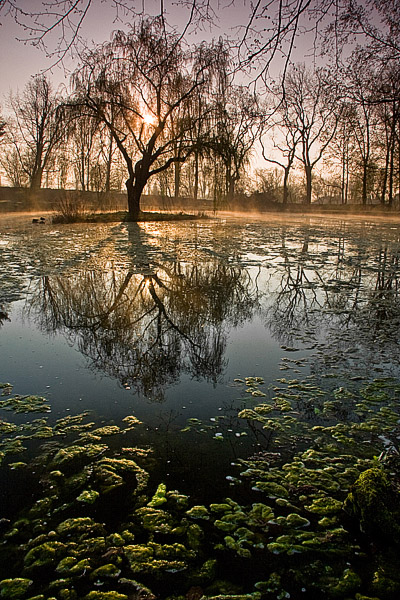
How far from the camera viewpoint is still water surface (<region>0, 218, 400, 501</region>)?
2078 mm

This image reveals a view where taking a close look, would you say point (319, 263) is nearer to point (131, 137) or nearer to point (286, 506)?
point (286, 506)

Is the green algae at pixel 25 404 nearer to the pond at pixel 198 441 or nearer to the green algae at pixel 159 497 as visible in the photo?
the pond at pixel 198 441

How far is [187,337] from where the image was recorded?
10.8 ft

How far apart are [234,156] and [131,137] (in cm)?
483

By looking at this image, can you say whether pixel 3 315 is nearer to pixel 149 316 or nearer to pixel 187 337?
pixel 149 316

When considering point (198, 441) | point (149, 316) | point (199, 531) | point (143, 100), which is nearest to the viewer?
point (199, 531)

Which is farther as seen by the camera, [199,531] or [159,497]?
[159,497]

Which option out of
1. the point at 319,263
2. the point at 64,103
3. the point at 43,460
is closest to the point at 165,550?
the point at 43,460

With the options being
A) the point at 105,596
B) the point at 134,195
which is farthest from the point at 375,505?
the point at 134,195

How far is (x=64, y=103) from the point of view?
14.5 meters

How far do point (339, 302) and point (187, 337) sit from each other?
1968 millimetres

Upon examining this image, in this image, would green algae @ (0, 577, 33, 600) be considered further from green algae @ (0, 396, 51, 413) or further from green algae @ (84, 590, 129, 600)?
green algae @ (0, 396, 51, 413)

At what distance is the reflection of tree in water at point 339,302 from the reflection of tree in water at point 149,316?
455 mm

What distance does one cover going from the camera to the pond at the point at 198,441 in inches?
49.8
